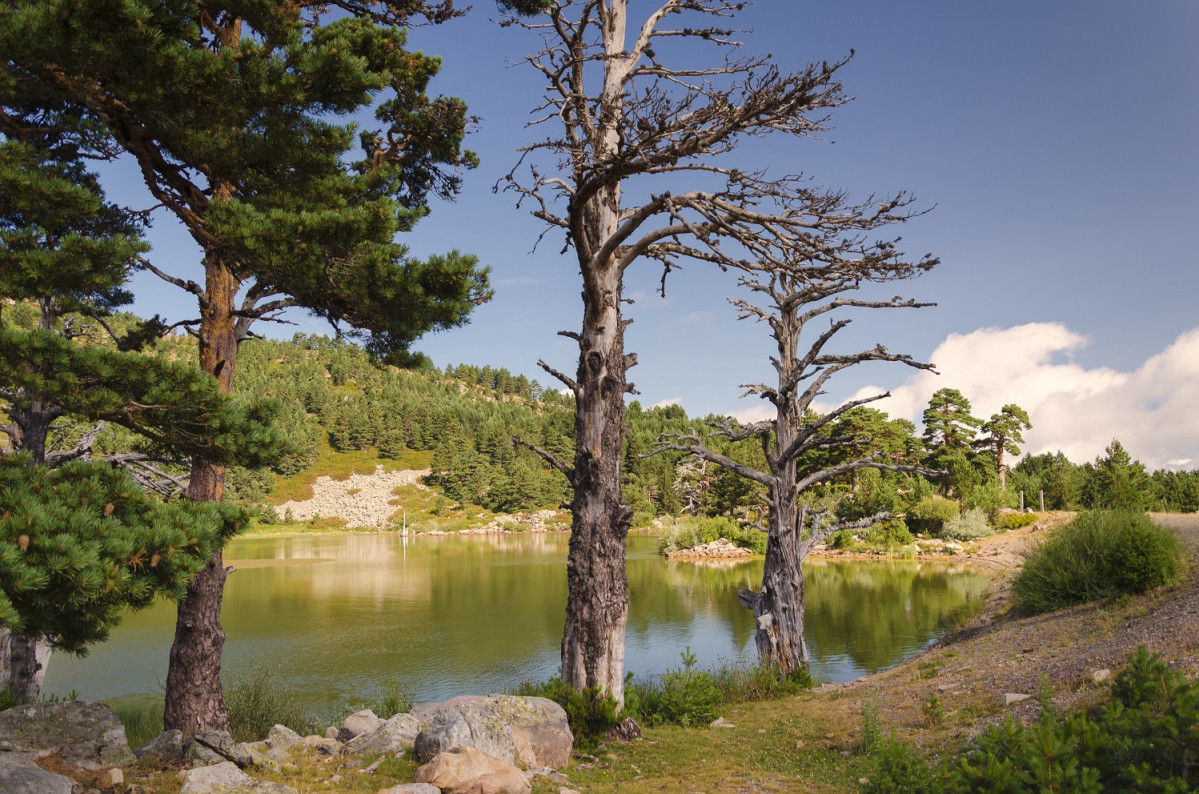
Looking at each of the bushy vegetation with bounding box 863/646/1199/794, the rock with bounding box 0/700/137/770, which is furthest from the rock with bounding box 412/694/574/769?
the bushy vegetation with bounding box 863/646/1199/794

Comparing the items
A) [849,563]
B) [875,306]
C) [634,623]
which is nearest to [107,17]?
[875,306]

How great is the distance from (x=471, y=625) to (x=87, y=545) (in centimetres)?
1818

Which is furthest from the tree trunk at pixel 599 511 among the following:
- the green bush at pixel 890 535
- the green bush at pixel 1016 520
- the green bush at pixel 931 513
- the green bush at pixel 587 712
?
the green bush at pixel 1016 520

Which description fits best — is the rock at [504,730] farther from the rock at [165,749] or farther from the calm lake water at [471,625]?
the calm lake water at [471,625]

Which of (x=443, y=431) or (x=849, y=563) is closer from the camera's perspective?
(x=849, y=563)

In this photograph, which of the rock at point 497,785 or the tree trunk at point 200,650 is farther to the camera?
the tree trunk at point 200,650

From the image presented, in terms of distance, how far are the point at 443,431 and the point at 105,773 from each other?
93.9 m

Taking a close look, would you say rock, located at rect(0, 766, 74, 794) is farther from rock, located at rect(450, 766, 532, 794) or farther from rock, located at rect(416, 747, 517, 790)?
rock, located at rect(450, 766, 532, 794)

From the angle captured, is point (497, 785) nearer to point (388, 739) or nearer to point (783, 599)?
point (388, 739)

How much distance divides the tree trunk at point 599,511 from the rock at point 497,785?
2.19 m

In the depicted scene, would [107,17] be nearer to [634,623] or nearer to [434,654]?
[434,654]

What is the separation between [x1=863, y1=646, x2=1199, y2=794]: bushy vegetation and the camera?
315cm

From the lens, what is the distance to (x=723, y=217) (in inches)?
260

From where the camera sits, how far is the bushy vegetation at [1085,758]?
3.15m
